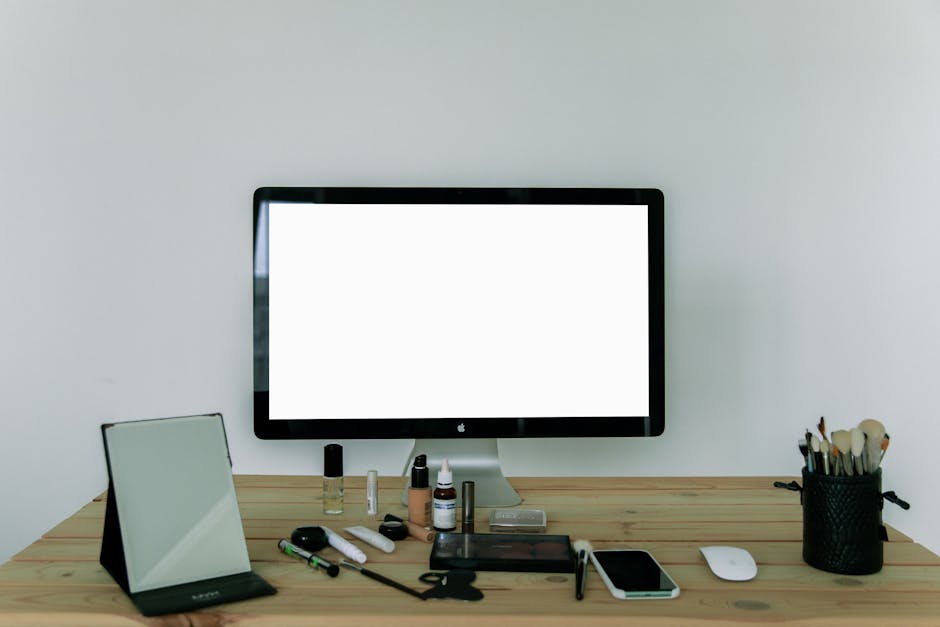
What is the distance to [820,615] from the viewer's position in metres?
0.80

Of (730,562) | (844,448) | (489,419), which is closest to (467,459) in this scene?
(489,419)

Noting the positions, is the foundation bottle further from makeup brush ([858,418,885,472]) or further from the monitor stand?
makeup brush ([858,418,885,472])

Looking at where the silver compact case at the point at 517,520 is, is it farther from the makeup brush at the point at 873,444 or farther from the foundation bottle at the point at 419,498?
the makeup brush at the point at 873,444

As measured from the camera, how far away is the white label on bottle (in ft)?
3.53

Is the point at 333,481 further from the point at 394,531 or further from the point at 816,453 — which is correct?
the point at 816,453

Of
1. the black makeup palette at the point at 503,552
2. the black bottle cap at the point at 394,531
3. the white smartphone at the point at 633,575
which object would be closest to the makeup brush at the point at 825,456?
the white smartphone at the point at 633,575

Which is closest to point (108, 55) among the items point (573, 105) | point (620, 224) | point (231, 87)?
point (231, 87)

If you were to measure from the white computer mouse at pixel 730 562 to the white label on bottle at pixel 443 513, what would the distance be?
36cm

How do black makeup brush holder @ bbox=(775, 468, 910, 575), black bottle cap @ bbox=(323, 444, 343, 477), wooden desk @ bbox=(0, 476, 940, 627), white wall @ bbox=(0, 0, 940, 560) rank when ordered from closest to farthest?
wooden desk @ bbox=(0, 476, 940, 627)
black makeup brush holder @ bbox=(775, 468, 910, 575)
black bottle cap @ bbox=(323, 444, 343, 477)
white wall @ bbox=(0, 0, 940, 560)

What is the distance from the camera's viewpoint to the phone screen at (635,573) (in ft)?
2.81

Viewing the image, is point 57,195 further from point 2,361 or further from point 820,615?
point 820,615

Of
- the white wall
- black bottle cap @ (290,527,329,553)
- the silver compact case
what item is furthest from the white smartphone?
the white wall

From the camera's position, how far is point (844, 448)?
0.95 m

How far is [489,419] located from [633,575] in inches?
15.0
